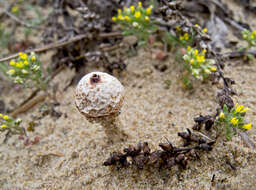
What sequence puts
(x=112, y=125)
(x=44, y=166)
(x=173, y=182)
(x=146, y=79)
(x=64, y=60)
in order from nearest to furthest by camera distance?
(x=173, y=182) < (x=112, y=125) < (x=44, y=166) < (x=146, y=79) < (x=64, y=60)

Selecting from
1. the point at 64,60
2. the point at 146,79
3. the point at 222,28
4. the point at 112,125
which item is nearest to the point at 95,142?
the point at 112,125

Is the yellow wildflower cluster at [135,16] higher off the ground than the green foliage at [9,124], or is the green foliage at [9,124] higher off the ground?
the yellow wildflower cluster at [135,16]

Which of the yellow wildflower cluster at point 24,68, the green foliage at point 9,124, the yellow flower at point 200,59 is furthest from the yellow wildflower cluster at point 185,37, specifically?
the green foliage at point 9,124

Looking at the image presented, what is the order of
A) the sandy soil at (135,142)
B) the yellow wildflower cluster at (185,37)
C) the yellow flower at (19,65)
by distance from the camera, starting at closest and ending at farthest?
the sandy soil at (135,142), the yellow flower at (19,65), the yellow wildflower cluster at (185,37)

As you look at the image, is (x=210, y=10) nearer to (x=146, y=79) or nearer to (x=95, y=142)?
(x=146, y=79)

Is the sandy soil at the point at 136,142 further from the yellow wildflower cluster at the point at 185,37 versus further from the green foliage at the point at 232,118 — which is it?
the yellow wildflower cluster at the point at 185,37

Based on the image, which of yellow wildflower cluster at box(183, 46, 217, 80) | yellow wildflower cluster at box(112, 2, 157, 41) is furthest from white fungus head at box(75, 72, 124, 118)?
yellow wildflower cluster at box(112, 2, 157, 41)
